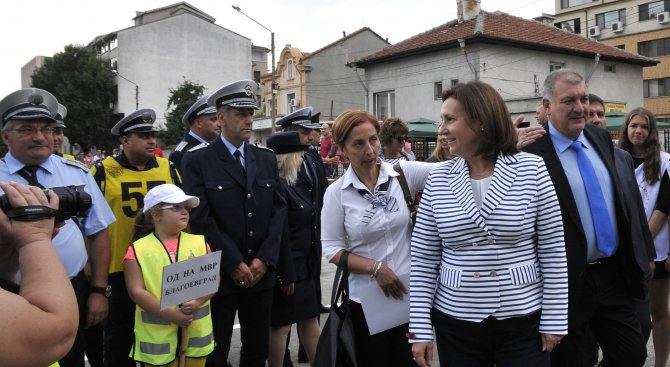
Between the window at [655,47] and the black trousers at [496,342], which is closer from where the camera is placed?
the black trousers at [496,342]

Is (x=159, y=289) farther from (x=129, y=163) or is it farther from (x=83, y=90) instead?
(x=83, y=90)

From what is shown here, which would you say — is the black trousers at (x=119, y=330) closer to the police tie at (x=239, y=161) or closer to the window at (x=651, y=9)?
the police tie at (x=239, y=161)

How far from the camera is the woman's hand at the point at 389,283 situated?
129 inches

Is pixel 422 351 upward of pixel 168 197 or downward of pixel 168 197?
downward

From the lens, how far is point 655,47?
45.8 m

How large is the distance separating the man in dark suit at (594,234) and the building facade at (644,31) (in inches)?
1803

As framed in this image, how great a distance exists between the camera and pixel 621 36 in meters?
47.6

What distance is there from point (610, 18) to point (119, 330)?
175ft

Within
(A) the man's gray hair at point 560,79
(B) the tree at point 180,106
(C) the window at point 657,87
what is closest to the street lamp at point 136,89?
(B) the tree at point 180,106

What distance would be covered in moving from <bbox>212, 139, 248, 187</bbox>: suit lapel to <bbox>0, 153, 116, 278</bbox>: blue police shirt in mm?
822

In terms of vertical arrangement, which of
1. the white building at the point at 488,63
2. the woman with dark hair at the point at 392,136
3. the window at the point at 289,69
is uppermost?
the window at the point at 289,69

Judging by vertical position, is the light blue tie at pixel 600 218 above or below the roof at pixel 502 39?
below

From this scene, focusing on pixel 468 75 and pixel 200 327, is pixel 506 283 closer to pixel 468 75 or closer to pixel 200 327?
pixel 200 327

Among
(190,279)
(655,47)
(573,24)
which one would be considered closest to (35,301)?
(190,279)
